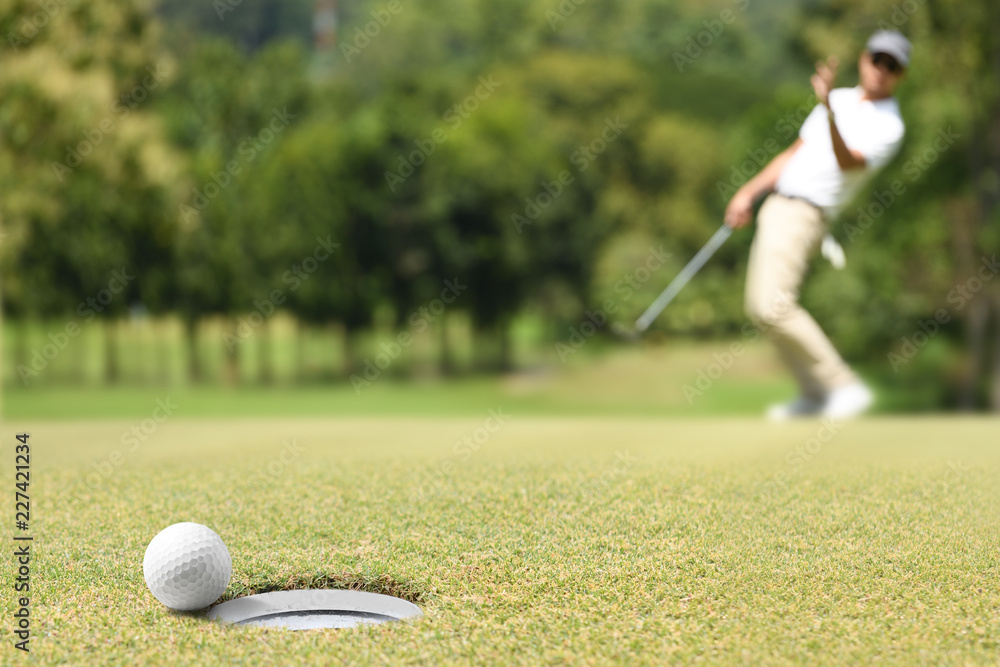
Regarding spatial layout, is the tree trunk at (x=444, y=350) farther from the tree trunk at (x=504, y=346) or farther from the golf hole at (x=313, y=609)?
the golf hole at (x=313, y=609)

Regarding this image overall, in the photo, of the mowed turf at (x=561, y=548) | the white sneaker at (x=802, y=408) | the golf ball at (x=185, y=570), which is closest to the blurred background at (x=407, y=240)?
the mowed turf at (x=561, y=548)

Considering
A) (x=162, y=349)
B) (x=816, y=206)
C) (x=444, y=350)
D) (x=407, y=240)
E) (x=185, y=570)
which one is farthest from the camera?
(x=444, y=350)

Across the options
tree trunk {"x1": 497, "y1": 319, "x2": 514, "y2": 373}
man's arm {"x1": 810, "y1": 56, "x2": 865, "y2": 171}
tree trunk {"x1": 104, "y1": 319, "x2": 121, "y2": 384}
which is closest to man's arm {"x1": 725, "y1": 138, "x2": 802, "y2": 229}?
man's arm {"x1": 810, "y1": 56, "x2": 865, "y2": 171}

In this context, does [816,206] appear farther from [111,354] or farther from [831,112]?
[111,354]

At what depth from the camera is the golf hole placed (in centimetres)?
586

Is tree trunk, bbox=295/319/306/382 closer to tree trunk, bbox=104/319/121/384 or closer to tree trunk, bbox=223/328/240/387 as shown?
tree trunk, bbox=223/328/240/387

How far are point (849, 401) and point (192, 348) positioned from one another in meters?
33.5

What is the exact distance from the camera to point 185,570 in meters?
5.60

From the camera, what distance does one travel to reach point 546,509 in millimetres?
7395

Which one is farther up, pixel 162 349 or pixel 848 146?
pixel 848 146

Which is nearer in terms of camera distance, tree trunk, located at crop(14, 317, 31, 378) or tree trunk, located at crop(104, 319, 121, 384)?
tree trunk, located at crop(14, 317, 31, 378)

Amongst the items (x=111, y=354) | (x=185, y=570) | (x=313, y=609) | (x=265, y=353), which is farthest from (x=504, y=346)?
(x=185, y=570)

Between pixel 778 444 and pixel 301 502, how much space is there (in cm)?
466

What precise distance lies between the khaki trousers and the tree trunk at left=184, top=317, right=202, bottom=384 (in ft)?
104
